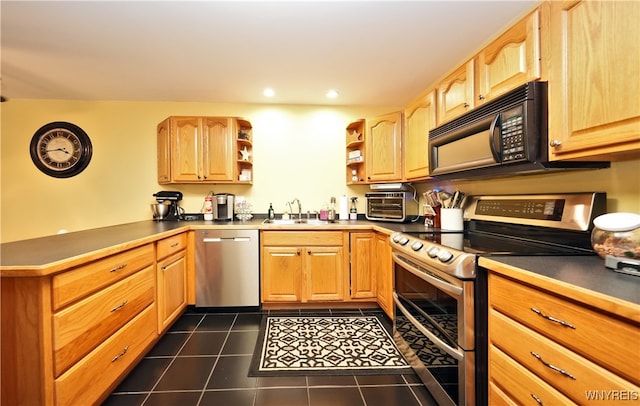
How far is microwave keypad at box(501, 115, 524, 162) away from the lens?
50.9 inches

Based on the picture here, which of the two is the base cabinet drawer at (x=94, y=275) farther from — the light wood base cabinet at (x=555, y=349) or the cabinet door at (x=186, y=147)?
the light wood base cabinet at (x=555, y=349)

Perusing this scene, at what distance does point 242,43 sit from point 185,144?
4.68ft

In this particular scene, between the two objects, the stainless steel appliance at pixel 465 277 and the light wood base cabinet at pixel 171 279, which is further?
the light wood base cabinet at pixel 171 279

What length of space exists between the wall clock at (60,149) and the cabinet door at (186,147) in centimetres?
112

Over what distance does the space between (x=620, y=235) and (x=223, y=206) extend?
3.06 m

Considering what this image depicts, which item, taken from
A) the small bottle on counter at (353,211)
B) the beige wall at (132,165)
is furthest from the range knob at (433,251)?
the small bottle on counter at (353,211)

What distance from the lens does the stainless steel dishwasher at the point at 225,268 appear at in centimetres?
263

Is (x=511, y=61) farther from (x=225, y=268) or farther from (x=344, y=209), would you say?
(x=225, y=268)

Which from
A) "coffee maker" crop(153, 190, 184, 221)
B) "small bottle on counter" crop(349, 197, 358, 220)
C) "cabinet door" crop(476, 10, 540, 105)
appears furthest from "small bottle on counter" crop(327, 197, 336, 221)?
"cabinet door" crop(476, 10, 540, 105)

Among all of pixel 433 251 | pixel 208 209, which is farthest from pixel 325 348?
pixel 208 209

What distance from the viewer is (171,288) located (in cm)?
226

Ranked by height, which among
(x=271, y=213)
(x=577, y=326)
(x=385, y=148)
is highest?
(x=385, y=148)

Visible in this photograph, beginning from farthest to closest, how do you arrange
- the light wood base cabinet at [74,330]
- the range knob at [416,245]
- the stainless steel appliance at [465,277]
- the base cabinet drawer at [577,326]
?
the range knob at [416,245], the stainless steel appliance at [465,277], the light wood base cabinet at [74,330], the base cabinet drawer at [577,326]

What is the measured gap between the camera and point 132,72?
2.44 meters
